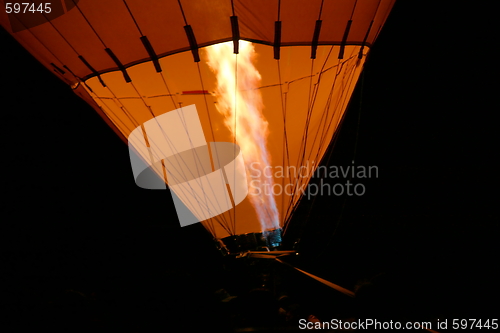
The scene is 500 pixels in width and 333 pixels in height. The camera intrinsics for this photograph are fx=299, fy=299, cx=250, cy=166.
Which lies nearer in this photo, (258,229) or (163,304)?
(163,304)

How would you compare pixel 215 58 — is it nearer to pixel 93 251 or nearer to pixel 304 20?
pixel 304 20

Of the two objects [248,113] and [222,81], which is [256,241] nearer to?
[248,113]

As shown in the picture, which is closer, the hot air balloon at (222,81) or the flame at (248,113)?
the hot air balloon at (222,81)

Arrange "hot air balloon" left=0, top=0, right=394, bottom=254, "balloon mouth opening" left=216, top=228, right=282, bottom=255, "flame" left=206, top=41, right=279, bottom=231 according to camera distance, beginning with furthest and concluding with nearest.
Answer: "balloon mouth opening" left=216, top=228, right=282, bottom=255, "flame" left=206, top=41, right=279, bottom=231, "hot air balloon" left=0, top=0, right=394, bottom=254

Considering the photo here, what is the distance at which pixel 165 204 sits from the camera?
3709 mm

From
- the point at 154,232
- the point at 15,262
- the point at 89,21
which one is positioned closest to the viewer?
the point at 89,21

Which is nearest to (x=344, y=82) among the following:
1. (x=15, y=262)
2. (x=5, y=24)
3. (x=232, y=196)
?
(x=232, y=196)

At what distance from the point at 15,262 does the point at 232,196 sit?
7.66 ft

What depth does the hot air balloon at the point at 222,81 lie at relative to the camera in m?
1.93

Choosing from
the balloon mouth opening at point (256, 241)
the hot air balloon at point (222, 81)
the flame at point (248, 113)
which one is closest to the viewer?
the hot air balloon at point (222, 81)

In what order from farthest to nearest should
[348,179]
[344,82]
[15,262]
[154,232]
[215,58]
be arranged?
[154,232], [348,179], [15,262], [344,82], [215,58]

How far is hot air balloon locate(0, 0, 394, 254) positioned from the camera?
1.93 meters

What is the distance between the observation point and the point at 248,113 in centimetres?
226

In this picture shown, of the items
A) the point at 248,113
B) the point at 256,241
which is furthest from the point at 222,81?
the point at 256,241
